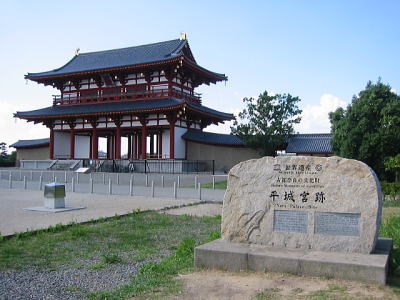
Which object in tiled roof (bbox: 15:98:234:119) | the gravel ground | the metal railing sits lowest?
the gravel ground

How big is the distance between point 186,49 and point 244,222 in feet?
99.4

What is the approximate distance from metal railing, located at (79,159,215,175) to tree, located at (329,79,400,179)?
14248mm

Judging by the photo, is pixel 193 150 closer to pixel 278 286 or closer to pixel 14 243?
pixel 14 243

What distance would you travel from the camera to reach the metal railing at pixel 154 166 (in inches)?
1168

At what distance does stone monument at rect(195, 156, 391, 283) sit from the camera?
5.03m

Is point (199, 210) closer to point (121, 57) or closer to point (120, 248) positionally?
point (120, 248)

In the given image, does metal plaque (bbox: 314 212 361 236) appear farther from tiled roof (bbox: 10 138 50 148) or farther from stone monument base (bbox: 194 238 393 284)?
tiled roof (bbox: 10 138 50 148)

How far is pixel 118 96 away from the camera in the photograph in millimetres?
33469

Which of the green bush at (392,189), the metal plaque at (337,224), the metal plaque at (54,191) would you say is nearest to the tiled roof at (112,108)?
the green bush at (392,189)

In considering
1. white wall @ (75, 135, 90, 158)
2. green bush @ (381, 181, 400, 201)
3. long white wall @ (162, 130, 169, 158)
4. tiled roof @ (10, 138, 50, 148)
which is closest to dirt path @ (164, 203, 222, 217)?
green bush @ (381, 181, 400, 201)

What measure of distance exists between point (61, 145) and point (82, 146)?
5.95 feet

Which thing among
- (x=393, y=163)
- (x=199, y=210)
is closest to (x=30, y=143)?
(x=199, y=210)

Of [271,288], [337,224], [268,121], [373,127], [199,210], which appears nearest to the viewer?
[271,288]

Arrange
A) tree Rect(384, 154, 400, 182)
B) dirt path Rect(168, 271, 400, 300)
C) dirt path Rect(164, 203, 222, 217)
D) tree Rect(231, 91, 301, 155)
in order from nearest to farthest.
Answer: dirt path Rect(168, 271, 400, 300), dirt path Rect(164, 203, 222, 217), tree Rect(384, 154, 400, 182), tree Rect(231, 91, 301, 155)
